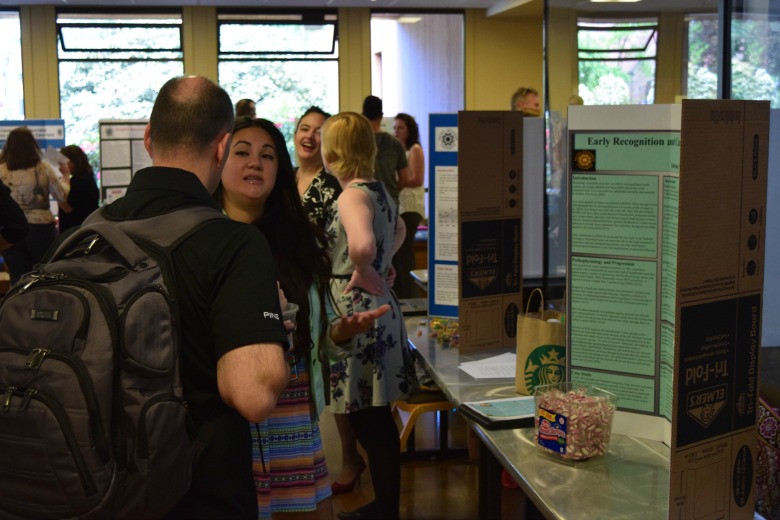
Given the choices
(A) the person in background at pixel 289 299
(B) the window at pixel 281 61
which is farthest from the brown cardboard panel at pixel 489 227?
(B) the window at pixel 281 61

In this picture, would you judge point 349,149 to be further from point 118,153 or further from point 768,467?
point 118,153

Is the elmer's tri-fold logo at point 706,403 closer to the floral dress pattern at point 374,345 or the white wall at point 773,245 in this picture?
the white wall at point 773,245

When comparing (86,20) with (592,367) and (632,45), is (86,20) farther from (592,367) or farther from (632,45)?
(592,367)

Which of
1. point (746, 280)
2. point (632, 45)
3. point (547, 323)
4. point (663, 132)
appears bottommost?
point (547, 323)

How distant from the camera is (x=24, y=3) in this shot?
10.4 meters

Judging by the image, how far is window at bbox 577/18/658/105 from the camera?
10.1 feet

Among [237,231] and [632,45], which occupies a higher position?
[632,45]

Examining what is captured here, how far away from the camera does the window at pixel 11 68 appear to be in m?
10.6

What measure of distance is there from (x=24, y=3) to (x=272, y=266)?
10300 millimetres

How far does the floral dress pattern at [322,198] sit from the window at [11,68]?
27.7ft

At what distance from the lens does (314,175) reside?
3762 millimetres

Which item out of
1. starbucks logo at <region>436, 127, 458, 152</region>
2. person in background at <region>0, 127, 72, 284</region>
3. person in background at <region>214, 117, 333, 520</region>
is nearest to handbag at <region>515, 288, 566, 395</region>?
person in background at <region>214, 117, 333, 520</region>

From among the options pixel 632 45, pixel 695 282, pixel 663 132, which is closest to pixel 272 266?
pixel 695 282

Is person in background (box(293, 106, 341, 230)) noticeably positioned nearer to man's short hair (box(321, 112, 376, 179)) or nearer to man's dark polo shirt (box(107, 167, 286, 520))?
man's short hair (box(321, 112, 376, 179))
